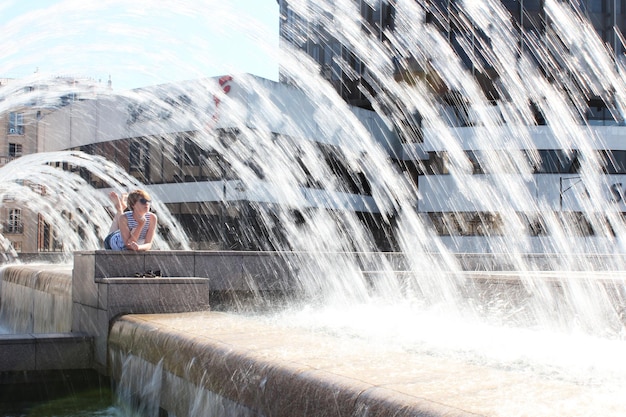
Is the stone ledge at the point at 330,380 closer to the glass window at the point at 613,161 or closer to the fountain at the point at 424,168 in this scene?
the fountain at the point at 424,168

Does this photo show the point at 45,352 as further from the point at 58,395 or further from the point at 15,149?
the point at 15,149

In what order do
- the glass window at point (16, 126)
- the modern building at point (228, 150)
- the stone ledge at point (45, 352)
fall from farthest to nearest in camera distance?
the glass window at point (16, 126) < the modern building at point (228, 150) < the stone ledge at point (45, 352)

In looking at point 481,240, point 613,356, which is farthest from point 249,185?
point 613,356

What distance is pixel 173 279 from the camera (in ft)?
26.9

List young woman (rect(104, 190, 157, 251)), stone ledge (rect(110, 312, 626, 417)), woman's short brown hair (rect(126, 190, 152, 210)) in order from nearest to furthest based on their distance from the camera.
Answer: stone ledge (rect(110, 312, 626, 417)), young woman (rect(104, 190, 157, 251)), woman's short brown hair (rect(126, 190, 152, 210))

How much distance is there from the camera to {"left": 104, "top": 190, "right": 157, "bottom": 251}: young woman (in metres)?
9.38

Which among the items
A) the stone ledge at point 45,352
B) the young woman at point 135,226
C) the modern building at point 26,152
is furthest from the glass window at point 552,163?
the stone ledge at point 45,352

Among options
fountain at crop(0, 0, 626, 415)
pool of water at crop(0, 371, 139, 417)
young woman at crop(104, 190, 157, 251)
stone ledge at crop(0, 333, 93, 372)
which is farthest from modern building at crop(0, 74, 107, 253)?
pool of water at crop(0, 371, 139, 417)

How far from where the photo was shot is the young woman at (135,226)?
369 inches

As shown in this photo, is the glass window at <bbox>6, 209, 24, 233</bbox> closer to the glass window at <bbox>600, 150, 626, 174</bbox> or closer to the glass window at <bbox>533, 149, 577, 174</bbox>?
the glass window at <bbox>533, 149, 577, 174</bbox>

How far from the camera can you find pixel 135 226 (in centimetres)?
971

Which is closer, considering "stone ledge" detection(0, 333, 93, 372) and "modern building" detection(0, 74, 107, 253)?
"stone ledge" detection(0, 333, 93, 372)

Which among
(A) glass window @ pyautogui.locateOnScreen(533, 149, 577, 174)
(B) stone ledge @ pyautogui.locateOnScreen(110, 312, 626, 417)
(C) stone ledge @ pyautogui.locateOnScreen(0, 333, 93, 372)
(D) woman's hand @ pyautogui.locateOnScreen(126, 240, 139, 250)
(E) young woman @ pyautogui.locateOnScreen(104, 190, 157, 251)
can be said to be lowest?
(C) stone ledge @ pyautogui.locateOnScreen(0, 333, 93, 372)

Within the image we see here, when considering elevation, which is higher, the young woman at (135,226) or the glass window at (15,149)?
the glass window at (15,149)
